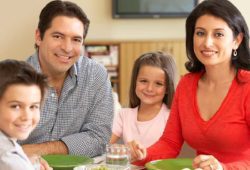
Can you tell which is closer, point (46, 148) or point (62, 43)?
point (46, 148)

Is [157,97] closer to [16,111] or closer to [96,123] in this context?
[96,123]

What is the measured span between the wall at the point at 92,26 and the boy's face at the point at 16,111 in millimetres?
5040

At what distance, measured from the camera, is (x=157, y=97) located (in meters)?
2.34

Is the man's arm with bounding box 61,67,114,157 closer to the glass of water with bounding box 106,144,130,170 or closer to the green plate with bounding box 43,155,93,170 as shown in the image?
the green plate with bounding box 43,155,93,170

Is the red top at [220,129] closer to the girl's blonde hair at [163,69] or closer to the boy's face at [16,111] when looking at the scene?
the girl's blonde hair at [163,69]

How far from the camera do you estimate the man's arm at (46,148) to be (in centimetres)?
195

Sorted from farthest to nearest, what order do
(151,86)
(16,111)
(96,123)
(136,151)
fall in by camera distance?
(151,86)
(96,123)
(136,151)
(16,111)

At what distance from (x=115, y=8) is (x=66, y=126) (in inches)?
171

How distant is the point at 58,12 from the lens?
2.22m

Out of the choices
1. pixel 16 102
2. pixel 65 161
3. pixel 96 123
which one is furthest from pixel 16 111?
Result: pixel 96 123

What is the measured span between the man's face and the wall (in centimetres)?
419

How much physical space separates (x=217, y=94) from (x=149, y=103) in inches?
17.2

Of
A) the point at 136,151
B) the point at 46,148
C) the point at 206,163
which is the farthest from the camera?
the point at 46,148

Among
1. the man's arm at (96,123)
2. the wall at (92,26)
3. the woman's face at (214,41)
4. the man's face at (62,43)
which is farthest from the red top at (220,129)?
the wall at (92,26)
